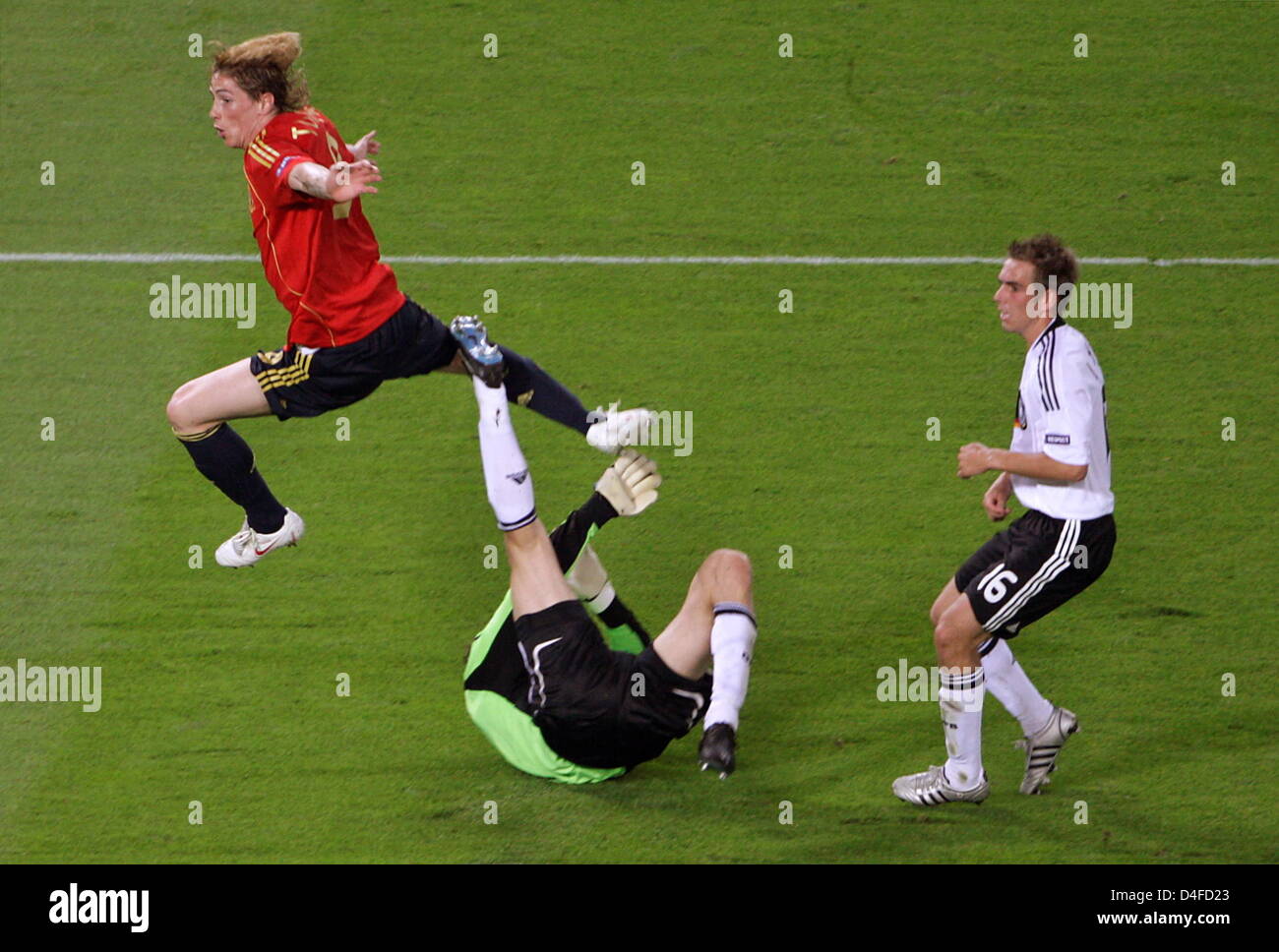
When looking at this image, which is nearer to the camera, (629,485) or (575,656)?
(575,656)

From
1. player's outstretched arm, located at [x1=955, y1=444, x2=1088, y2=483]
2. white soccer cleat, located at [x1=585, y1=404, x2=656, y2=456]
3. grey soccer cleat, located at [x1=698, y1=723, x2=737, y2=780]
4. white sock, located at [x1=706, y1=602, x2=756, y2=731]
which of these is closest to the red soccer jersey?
white soccer cleat, located at [x1=585, y1=404, x2=656, y2=456]

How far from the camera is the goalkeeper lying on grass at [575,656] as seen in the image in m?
6.29

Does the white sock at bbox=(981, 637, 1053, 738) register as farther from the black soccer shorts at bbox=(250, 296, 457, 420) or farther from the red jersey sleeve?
the red jersey sleeve

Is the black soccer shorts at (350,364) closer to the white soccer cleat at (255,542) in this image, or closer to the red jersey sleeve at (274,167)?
the red jersey sleeve at (274,167)

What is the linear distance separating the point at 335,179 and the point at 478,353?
91 centimetres

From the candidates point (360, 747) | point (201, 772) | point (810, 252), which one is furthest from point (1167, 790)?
point (810, 252)

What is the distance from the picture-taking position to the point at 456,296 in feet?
32.9

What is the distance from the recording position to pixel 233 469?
7.46m

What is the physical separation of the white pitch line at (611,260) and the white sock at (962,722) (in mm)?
4589

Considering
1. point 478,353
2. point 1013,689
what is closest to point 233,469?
point 478,353

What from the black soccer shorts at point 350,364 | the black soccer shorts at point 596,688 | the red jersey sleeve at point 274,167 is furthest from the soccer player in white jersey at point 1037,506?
the red jersey sleeve at point 274,167

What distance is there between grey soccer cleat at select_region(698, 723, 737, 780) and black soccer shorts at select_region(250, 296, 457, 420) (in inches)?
89.0

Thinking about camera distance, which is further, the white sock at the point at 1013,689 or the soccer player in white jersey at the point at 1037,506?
the white sock at the point at 1013,689

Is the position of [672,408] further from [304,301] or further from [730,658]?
[730,658]
